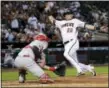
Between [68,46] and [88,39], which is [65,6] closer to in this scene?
[88,39]

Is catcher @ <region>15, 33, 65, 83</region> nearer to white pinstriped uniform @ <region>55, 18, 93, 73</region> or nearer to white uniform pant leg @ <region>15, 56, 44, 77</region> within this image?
white uniform pant leg @ <region>15, 56, 44, 77</region>

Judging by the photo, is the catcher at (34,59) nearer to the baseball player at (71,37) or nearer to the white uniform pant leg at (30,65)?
the white uniform pant leg at (30,65)

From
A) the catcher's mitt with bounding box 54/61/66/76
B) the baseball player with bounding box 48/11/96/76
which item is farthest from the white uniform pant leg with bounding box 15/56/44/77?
the baseball player with bounding box 48/11/96/76

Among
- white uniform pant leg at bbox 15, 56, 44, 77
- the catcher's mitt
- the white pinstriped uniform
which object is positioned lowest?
the catcher's mitt

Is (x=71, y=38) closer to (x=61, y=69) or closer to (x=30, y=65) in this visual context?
(x=61, y=69)

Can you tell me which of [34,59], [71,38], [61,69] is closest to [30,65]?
[34,59]

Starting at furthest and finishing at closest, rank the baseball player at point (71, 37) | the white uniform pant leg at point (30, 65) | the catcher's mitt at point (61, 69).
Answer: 1. the baseball player at point (71, 37)
2. the catcher's mitt at point (61, 69)
3. the white uniform pant leg at point (30, 65)

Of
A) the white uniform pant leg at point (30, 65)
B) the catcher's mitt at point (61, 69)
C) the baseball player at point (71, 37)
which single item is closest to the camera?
the white uniform pant leg at point (30, 65)

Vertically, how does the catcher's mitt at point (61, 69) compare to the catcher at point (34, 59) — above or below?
below

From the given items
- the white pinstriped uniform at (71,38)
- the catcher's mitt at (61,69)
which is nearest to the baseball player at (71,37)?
the white pinstriped uniform at (71,38)

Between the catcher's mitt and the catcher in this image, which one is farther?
the catcher's mitt

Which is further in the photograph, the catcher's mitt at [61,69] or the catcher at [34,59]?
the catcher's mitt at [61,69]
